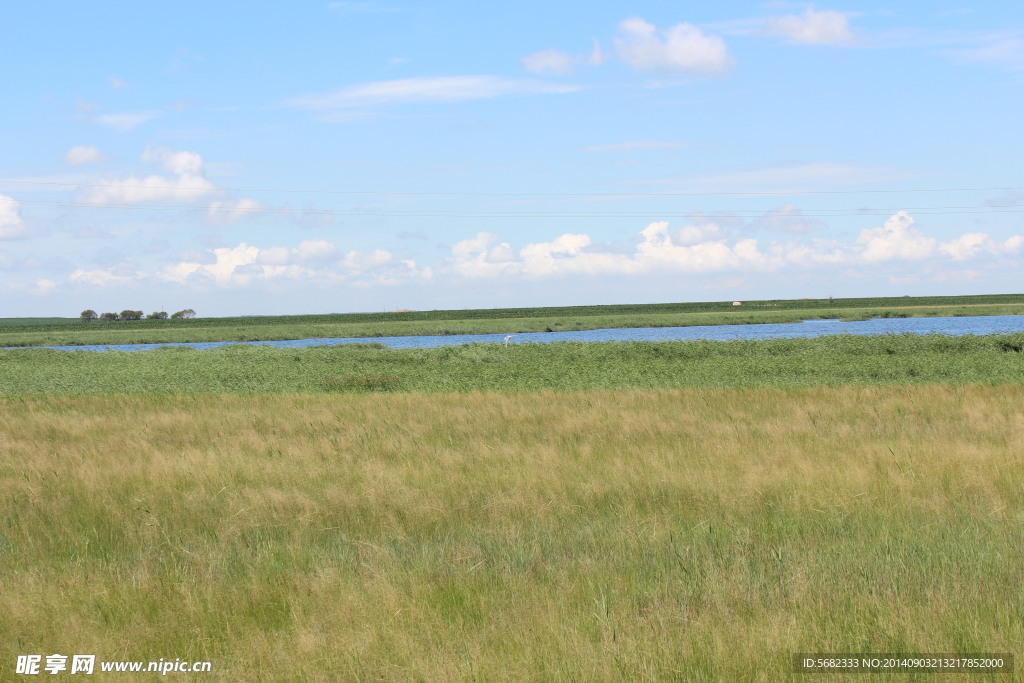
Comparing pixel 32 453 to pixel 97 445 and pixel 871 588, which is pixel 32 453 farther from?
pixel 871 588

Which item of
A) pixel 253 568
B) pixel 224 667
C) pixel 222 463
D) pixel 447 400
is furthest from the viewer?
pixel 447 400

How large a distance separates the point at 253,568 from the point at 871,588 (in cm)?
539

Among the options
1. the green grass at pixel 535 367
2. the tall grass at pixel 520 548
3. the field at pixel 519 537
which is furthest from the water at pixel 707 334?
the tall grass at pixel 520 548

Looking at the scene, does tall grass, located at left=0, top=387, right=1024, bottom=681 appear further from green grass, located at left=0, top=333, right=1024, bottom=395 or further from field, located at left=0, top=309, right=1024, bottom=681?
green grass, located at left=0, top=333, right=1024, bottom=395

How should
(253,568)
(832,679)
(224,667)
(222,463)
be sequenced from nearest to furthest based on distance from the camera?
(832,679) < (224,667) < (253,568) < (222,463)

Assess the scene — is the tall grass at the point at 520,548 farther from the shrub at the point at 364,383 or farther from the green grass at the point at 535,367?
the shrub at the point at 364,383

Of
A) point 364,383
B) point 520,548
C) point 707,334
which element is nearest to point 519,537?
point 520,548

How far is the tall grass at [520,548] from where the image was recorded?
593 centimetres

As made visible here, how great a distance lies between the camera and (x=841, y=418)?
58.4ft

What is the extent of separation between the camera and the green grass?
29469 millimetres

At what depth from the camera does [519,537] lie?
860cm

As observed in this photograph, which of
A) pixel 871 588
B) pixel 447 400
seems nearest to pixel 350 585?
pixel 871 588

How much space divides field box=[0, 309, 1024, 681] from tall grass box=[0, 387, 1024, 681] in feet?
0.10

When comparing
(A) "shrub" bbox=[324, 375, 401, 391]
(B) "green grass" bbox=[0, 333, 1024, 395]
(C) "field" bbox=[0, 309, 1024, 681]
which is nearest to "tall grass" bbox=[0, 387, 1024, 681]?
(C) "field" bbox=[0, 309, 1024, 681]
